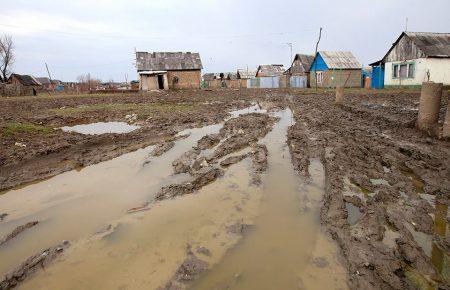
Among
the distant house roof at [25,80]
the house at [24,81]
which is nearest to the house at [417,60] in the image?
the house at [24,81]

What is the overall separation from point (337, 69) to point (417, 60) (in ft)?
36.9

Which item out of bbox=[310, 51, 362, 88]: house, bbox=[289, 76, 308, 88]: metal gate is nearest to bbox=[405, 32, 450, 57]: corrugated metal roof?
bbox=[310, 51, 362, 88]: house

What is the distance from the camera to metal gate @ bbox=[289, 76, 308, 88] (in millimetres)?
40844

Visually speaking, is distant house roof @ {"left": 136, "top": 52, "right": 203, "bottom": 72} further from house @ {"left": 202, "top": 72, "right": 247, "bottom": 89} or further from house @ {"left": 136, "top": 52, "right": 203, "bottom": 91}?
house @ {"left": 202, "top": 72, "right": 247, "bottom": 89}

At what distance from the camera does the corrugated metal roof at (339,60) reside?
36.1m

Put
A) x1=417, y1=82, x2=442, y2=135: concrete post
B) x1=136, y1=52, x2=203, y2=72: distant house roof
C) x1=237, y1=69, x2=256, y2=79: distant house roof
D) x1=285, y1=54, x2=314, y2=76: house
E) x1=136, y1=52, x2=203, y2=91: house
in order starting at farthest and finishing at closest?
x1=237, y1=69, x2=256, y2=79: distant house roof, x1=285, y1=54, x2=314, y2=76: house, x1=136, y1=52, x2=203, y2=72: distant house roof, x1=136, y1=52, x2=203, y2=91: house, x1=417, y1=82, x2=442, y2=135: concrete post

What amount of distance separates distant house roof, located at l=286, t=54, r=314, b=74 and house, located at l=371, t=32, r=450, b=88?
1324cm

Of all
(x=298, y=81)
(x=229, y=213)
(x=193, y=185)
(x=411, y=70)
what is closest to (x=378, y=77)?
(x=411, y=70)

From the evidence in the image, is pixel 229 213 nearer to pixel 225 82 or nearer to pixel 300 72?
pixel 300 72

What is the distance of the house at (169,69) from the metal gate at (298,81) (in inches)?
505

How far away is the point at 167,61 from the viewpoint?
4075cm

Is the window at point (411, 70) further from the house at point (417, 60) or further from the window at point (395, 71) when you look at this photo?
the window at point (395, 71)

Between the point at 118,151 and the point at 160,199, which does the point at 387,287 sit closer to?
the point at 160,199

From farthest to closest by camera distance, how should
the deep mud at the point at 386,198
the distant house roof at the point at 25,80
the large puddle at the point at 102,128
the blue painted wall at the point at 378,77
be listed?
1. the distant house roof at the point at 25,80
2. the blue painted wall at the point at 378,77
3. the large puddle at the point at 102,128
4. the deep mud at the point at 386,198
